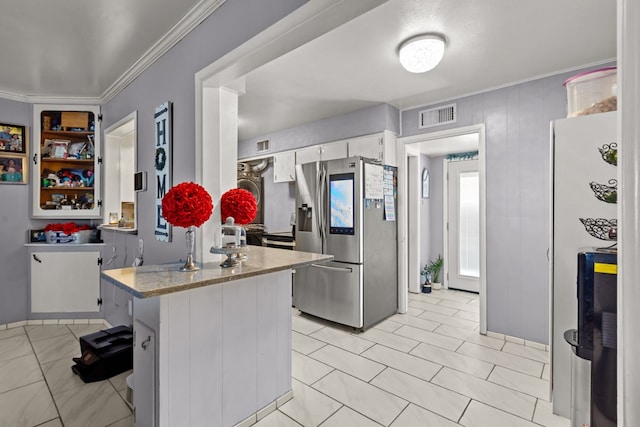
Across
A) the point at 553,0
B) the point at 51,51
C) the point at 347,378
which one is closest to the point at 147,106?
the point at 51,51

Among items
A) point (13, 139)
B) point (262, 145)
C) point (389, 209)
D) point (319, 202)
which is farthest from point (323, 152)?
point (13, 139)

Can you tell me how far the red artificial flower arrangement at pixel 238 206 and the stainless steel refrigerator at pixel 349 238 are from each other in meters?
1.55

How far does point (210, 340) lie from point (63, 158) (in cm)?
323

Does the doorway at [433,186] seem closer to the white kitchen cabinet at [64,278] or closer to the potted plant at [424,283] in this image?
the potted plant at [424,283]

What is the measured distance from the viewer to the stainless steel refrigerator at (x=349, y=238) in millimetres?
3281

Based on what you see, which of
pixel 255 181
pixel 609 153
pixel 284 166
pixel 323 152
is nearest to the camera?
pixel 609 153

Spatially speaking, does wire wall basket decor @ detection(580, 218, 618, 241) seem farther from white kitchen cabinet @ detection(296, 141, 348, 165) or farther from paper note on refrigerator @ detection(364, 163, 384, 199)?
white kitchen cabinet @ detection(296, 141, 348, 165)

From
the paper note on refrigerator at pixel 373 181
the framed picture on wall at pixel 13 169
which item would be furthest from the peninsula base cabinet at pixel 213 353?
the framed picture on wall at pixel 13 169

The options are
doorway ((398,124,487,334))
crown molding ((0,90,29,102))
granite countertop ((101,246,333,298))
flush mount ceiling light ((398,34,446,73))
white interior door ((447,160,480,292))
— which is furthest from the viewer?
white interior door ((447,160,480,292))

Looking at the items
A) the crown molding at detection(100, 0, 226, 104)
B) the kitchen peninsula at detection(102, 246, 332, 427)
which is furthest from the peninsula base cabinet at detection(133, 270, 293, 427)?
the crown molding at detection(100, 0, 226, 104)

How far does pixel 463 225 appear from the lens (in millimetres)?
4930

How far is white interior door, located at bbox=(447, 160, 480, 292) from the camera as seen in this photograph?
482 centimetres

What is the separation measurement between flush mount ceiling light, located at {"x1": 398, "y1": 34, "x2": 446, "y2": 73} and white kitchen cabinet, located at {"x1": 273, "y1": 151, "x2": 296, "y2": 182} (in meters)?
2.55

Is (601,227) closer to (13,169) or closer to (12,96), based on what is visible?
(13,169)
